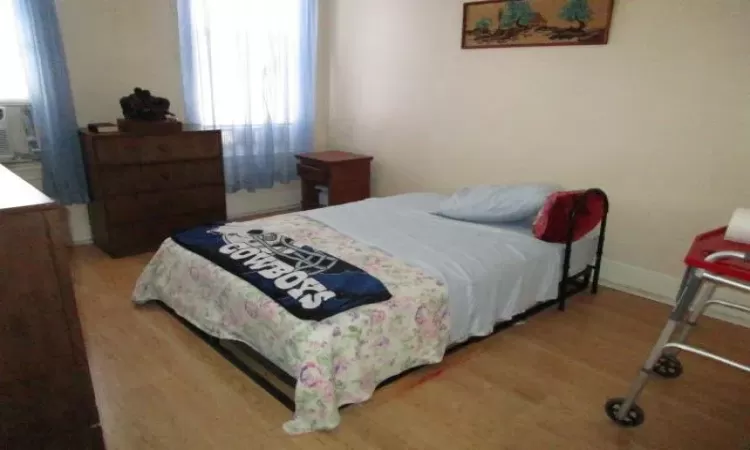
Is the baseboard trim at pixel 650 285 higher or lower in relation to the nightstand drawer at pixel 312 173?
lower

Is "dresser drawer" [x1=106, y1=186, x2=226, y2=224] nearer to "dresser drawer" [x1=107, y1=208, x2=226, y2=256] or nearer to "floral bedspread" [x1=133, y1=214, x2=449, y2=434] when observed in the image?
"dresser drawer" [x1=107, y1=208, x2=226, y2=256]

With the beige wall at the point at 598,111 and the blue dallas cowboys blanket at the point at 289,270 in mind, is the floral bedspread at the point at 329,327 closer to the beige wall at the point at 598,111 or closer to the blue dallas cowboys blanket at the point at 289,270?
the blue dallas cowboys blanket at the point at 289,270

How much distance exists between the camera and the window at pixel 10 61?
299 cm

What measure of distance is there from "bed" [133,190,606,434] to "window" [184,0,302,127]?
1585 mm

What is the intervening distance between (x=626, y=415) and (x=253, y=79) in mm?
3561

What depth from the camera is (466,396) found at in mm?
1903

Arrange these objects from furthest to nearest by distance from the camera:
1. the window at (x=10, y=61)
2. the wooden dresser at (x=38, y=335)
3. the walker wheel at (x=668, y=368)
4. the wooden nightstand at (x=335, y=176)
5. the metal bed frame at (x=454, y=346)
Result: 1. the wooden nightstand at (x=335, y=176)
2. the window at (x=10, y=61)
3. the walker wheel at (x=668, y=368)
4. the metal bed frame at (x=454, y=346)
5. the wooden dresser at (x=38, y=335)

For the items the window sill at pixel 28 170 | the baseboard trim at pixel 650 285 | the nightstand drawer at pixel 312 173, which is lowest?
the baseboard trim at pixel 650 285

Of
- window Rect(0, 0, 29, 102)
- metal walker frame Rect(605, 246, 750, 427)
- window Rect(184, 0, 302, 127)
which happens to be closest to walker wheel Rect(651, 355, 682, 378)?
metal walker frame Rect(605, 246, 750, 427)

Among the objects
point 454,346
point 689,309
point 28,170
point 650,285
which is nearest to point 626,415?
point 689,309

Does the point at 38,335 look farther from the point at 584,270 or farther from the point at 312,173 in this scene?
the point at 312,173

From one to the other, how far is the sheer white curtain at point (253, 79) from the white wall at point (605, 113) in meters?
0.63

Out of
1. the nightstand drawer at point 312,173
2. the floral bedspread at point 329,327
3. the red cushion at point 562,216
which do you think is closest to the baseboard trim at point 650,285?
the red cushion at point 562,216

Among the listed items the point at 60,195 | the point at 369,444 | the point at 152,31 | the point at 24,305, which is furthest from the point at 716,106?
the point at 60,195
